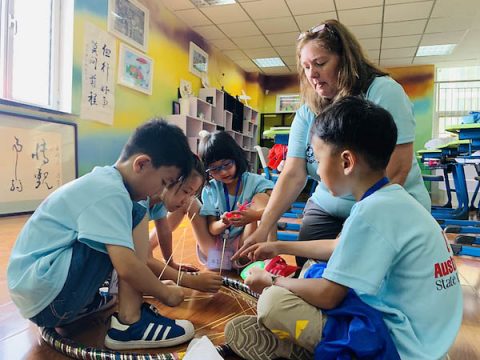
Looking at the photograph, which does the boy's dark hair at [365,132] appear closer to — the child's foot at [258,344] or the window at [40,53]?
the child's foot at [258,344]

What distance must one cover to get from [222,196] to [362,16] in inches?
133

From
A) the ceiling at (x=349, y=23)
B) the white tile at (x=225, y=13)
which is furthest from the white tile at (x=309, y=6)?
the white tile at (x=225, y=13)

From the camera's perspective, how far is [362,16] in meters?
4.04

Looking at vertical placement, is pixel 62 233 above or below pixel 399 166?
below

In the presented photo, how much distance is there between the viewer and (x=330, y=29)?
3.66 ft

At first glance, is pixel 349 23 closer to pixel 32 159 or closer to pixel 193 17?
pixel 193 17

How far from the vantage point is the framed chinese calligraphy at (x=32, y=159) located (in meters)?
2.50

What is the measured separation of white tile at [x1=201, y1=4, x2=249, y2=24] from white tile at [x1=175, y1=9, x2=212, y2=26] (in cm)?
8

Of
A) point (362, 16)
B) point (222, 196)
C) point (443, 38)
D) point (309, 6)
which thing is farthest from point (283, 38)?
point (222, 196)

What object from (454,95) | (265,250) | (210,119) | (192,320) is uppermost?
(454,95)

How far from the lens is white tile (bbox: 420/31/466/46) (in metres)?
4.55

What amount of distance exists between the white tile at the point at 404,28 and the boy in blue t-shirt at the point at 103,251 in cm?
417

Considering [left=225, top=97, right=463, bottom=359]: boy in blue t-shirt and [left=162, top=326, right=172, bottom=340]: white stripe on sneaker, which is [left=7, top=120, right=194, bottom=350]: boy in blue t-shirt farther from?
[left=225, top=97, right=463, bottom=359]: boy in blue t-shirt

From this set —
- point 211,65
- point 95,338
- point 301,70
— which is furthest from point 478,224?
point 211,65
